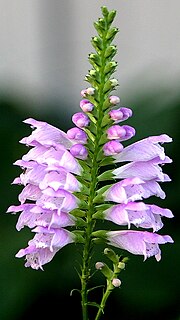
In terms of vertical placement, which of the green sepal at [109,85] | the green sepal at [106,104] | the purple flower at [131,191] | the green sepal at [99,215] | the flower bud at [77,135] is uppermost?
the green sepal at [109,85]

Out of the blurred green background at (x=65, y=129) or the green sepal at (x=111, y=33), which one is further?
the blurred green background at (x=65, y=129)

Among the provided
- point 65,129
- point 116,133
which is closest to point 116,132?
point 116,133

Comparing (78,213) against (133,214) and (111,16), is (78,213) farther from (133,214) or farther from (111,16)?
(111,16)

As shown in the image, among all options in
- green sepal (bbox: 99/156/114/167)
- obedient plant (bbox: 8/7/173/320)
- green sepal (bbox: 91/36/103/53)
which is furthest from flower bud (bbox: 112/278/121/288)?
green sepal (bbox: 91/36/103/53)

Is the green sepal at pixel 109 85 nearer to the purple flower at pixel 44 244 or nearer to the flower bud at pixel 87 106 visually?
the flower bud at pixel 87 106

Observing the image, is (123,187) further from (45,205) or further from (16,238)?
(16,238)

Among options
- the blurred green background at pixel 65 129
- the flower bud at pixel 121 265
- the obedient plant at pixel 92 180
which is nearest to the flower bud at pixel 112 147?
the obedient plant at pixel 92 180
